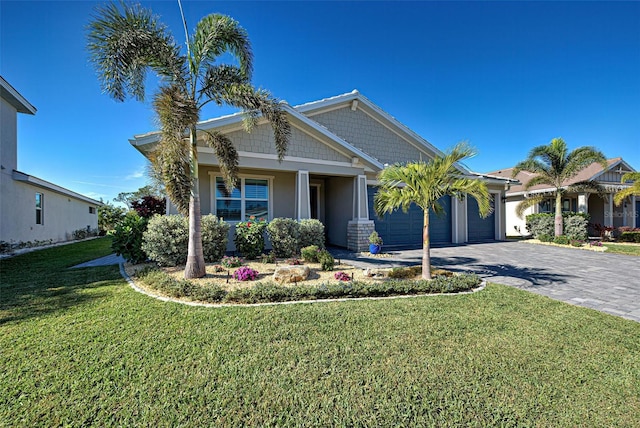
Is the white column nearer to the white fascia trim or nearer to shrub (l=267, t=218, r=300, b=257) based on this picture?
shrub (l=267, t=218, r=300, b=257)

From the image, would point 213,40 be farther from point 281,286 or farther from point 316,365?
point 316,365

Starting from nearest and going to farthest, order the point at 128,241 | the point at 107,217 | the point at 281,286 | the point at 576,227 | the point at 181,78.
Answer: the point at 281,286
the point at 181,78
the point at 128,241
the point at 576,227
the point at 107,217

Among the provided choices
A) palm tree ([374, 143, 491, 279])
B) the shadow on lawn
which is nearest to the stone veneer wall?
palm tree ([374, 143, 491, 279])

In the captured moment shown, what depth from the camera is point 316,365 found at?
3098mm

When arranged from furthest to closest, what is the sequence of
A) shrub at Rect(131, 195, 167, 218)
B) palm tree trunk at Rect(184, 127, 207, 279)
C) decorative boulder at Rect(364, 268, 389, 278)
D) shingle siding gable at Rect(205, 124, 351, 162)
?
shrub at Rect(131, 195, 167, 218) → shingle siding gable at Rect(205, 124, 351, 162) → decorative boulder at Rect(364, 268, 389, 278) → palm tree trunk at Rect(184, 127, 207, 279)

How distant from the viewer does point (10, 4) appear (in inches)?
333

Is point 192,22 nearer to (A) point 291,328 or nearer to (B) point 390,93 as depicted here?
(A) point 291,328

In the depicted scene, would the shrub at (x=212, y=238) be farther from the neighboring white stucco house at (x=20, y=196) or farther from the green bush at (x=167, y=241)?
the neighboring white stucco house at (x=20, y=196)

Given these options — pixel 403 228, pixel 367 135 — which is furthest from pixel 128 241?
pixel 367 135

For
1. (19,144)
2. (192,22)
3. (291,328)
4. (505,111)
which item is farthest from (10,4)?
(505,111)

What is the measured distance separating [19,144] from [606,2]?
28.0m

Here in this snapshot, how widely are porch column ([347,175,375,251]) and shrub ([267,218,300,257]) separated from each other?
122 inches

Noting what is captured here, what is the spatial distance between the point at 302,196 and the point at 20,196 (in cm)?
1489

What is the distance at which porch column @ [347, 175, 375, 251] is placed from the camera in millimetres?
11375
